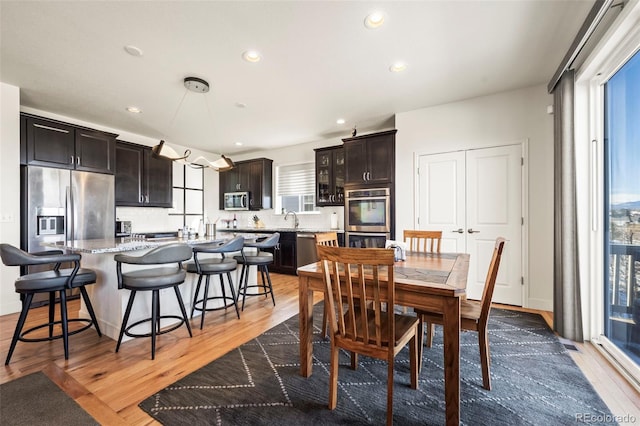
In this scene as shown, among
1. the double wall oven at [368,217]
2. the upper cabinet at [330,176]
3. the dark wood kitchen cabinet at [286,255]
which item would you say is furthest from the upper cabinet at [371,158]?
the dark wood kitchen cabinet at [286,255]

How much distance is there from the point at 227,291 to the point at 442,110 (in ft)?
12.7

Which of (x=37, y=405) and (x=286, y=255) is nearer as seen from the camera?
(x=37, y=405)

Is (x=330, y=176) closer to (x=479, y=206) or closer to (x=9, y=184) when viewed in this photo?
(x=479, y=206)

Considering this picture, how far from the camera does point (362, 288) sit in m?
1.41

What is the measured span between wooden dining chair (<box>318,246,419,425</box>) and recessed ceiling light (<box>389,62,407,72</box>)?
2235 mm

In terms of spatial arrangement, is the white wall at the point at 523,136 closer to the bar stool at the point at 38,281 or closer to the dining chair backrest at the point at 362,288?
the dining chair backrest at the point at 362,288

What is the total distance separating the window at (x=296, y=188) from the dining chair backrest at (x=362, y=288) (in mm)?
4141

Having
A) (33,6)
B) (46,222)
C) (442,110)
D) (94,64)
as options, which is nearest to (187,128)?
(94,64)

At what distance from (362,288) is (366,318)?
0.19 m

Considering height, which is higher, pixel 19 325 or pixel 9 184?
pixel 9 184

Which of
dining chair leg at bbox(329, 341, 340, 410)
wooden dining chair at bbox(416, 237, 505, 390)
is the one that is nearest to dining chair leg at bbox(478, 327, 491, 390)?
wooden dining chair at bbox(416, 237, 505, 390)

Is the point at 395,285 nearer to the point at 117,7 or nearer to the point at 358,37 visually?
the point at 358,37

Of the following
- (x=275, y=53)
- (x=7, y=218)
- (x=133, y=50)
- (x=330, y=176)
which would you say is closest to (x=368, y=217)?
(x=330, y=176)

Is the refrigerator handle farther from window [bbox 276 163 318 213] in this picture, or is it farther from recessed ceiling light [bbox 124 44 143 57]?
window [bbox 276 163 318 213]
